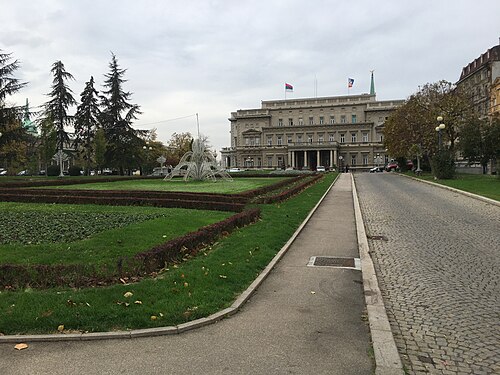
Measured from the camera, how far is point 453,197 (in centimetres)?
2427

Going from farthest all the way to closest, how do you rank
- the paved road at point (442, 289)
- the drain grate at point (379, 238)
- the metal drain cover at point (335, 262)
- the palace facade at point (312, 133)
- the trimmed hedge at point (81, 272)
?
the palace facade at point (312, 133) → the drain grate at point (379, 238) → the metal drain cover at point (335, 262) → the trimmed hedge at point (81, 272) → the paved road at point (442, 289)

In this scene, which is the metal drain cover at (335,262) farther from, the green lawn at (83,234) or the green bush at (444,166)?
the green bush at (444,166)

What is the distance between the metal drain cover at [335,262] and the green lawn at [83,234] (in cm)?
382

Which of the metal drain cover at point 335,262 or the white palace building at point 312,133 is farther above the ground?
the white palace building at point 312,133

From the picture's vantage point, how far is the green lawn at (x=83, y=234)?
842 cm

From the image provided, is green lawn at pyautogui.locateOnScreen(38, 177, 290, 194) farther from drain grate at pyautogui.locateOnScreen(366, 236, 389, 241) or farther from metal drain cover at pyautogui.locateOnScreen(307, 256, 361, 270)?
metal drain cover at pyautogui.locateOnScreen(307, 256, 361, 270)

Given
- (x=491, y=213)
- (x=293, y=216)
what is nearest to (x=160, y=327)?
(x=293, y=216)

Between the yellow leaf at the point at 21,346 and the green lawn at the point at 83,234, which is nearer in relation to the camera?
the yellow leaf at the point at 21,346

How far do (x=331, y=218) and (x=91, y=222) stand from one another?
9231 mm

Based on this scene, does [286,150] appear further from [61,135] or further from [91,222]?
[91,222]

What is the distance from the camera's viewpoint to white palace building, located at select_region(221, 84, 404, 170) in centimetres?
11056

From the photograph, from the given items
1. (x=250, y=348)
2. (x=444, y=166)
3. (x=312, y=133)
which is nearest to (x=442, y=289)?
(x=250, y=348)

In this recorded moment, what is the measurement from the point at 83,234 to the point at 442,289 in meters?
8.81

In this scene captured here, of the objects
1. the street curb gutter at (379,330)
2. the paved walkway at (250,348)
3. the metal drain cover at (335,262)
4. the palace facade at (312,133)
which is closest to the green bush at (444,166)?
the metal drain cover at (335,262)
